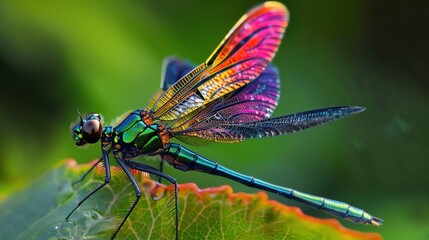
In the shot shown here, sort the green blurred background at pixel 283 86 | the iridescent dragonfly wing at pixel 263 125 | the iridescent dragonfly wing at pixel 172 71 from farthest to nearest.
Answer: the green blurred background at pixel 283 86
the iridescent dragonfly wing at pixel 172 71
the iridescent dragonfly wing at pixel 263 125

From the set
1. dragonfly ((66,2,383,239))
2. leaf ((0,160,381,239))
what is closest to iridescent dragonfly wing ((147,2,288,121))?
dragonfly ((66,2,383,239))

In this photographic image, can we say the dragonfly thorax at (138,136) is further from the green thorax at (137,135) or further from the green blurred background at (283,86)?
the green blurred background at (283,86)

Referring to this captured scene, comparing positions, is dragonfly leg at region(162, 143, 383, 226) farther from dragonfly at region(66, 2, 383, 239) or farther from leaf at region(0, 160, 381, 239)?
leaf at region(0, 160, 381, 239)

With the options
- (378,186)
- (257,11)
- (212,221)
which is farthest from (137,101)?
(212,221)

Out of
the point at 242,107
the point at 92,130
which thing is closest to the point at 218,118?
the point at 242,107

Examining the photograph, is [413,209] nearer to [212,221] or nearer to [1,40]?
[212,221]

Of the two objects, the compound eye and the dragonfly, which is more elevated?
the dragonfly

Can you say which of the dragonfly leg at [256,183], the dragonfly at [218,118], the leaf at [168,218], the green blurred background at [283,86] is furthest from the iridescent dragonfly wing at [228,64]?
the green blurred background at [283,86]
